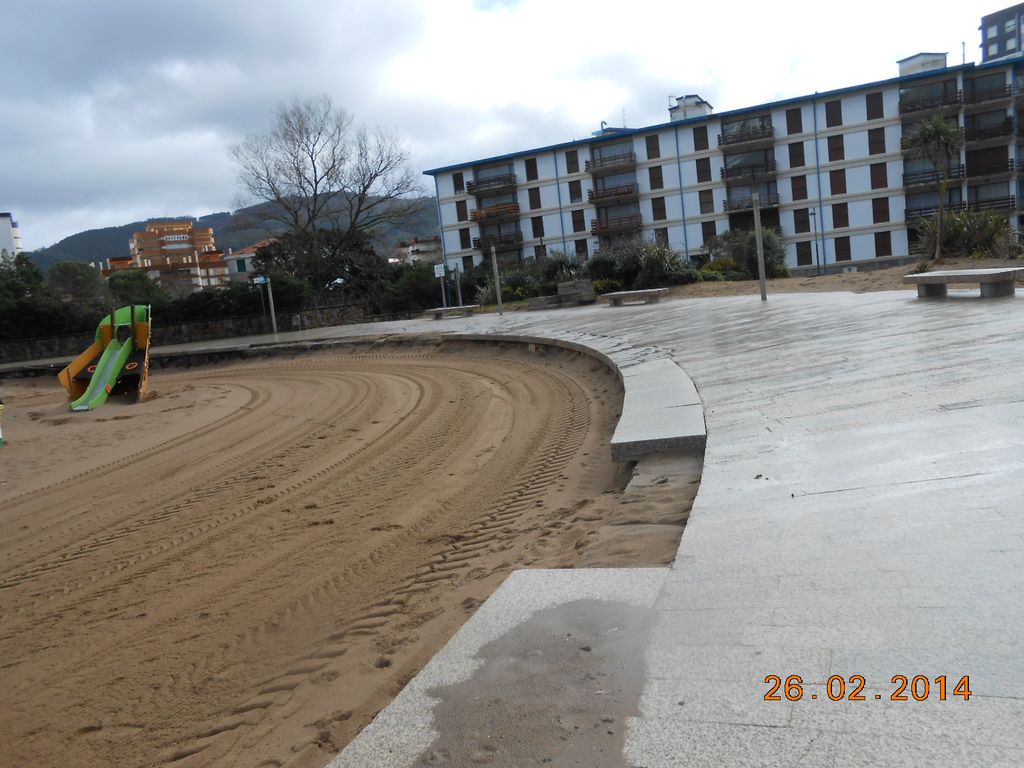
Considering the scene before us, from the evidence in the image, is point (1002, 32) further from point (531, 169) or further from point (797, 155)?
point (531, 169)

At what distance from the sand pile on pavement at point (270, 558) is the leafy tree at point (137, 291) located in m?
31.8

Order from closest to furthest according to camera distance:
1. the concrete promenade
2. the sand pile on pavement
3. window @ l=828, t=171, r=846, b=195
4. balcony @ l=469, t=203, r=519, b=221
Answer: the concrete promenade
the sand pile on pavement
window @ l=828, t=171, r=846, b=195
balcony @ l=469, t=203, r=519, b=221

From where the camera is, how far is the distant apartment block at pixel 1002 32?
9950 centimetres

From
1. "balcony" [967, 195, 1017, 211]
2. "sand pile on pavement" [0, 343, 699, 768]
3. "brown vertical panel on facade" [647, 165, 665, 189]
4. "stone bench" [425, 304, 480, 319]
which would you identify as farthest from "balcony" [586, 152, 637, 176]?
"sand pile on pavement" [0, 343, 699, 768]

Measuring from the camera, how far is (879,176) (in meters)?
51.0

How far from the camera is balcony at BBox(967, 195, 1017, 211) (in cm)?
4834

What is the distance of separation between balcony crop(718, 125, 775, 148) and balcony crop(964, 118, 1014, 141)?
1171 centimetres

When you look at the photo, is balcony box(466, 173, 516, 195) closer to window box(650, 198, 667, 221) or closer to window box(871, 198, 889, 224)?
window box(650, 198, 667, 221)

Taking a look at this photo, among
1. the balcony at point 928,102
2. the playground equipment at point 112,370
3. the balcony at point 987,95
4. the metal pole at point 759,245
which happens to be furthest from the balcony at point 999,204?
the playground equipment at point 112,370

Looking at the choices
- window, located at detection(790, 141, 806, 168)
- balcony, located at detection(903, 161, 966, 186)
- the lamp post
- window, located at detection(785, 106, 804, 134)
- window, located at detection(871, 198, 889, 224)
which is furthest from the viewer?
window, located at detection(790, 141, 806, 168)

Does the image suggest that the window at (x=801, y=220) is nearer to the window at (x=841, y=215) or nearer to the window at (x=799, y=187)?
the window at (x=799, y=187)

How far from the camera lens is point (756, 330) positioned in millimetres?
12594

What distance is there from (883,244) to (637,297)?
33.4 meters

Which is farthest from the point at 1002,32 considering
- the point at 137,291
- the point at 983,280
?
the point at 983,280
